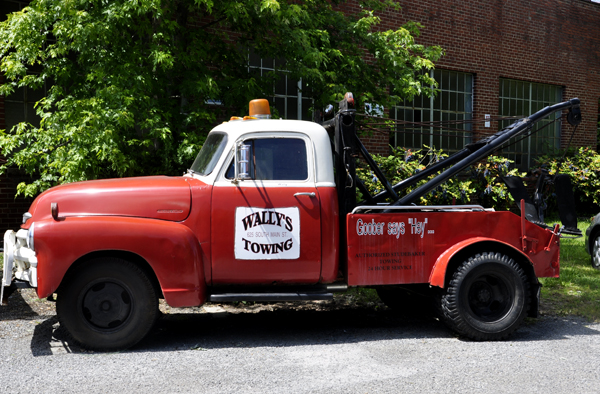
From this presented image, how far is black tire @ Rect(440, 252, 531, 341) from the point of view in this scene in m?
5.53

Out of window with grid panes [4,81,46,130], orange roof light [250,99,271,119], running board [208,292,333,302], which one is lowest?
running board [208,292,333,302]

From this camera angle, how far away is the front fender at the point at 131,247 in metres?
4.93

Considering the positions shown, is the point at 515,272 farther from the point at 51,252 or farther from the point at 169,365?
the point at 51,252

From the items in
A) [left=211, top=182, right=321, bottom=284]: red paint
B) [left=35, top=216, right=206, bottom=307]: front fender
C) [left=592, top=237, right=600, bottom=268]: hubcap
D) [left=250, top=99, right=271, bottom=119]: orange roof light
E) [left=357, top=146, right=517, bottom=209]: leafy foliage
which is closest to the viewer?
[left=35, top=216, right=206, bottom=307]: front fender

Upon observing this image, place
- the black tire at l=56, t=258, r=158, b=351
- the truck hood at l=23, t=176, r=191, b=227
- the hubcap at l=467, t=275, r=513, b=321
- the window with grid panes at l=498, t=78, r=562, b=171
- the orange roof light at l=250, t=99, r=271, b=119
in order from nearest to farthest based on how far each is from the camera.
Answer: the black tire at l=56, t=258, r=158, b=351, the truck hood at l=23, t=176, r=191, b=227, the hubcap at l=467, t=275, r=513, b=321, the orange roof light at l=250, t=99, r=271, b=119, the window with grid panes at l=498, t=78, r=562, b=171

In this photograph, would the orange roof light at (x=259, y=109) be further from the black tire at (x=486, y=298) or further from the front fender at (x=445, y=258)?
the black tire at (x=486, y=298)

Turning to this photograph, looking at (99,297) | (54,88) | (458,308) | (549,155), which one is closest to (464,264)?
(458,308)

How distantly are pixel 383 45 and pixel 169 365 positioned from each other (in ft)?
18.3

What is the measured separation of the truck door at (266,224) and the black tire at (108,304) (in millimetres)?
686

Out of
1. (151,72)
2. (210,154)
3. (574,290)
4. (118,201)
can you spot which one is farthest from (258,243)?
(574,290)

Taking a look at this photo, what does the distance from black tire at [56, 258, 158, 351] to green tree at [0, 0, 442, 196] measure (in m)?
1.99

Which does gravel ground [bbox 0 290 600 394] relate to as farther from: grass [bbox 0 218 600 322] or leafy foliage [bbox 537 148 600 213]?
leafy foliage [bbox 537 148 600 213]

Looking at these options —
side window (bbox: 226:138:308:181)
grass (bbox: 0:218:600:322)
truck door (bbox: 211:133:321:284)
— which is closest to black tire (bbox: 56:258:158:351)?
truck door (bbox: 211:133:321:284)

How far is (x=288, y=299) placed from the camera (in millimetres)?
5262
